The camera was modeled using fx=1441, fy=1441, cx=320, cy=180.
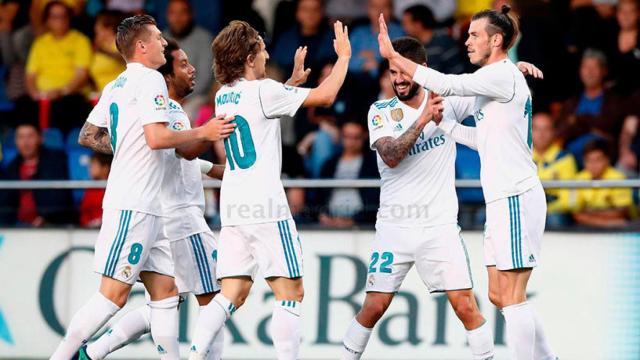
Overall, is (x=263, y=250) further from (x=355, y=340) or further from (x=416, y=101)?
(x=416, y=101)

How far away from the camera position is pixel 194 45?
1420 cm

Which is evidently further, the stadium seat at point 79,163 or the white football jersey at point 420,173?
the stadium seat at point 79,163

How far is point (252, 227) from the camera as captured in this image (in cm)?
928

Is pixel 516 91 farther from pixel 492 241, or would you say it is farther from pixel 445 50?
pixel 445 50

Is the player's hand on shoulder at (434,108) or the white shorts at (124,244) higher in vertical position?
the player's hand on shoulder at (434,108)

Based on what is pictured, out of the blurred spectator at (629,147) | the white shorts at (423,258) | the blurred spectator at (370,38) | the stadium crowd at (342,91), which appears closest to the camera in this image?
the white shorts at (423,258)

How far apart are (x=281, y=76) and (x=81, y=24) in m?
2.44

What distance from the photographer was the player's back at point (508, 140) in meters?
9.33

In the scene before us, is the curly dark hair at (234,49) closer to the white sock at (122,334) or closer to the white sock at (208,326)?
the white sock at (208,326)

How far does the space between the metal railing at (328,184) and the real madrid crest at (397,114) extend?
6.80ft

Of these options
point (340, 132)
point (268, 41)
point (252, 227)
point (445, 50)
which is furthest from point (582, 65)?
point (252, 227)

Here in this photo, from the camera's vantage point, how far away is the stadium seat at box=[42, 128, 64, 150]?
14.0m

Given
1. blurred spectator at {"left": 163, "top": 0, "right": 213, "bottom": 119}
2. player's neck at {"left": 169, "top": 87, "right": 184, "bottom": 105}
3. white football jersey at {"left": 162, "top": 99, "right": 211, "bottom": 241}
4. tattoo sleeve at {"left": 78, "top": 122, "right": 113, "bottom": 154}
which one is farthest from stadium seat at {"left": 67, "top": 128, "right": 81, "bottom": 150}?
tattoo sleeve at {"left": 78, "top": 122, "right": 113, "bottom": 154}

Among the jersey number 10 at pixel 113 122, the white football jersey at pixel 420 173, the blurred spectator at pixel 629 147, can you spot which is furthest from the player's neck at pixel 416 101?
the blurred spectator at pixel 629 147
